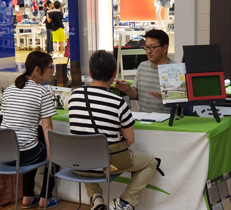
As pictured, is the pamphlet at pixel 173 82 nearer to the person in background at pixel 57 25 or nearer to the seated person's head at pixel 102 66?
the seated person's head at pixel 102 66

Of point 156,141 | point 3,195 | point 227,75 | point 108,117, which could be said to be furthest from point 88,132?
point 227,75

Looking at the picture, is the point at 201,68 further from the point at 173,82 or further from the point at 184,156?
the point at 184,156

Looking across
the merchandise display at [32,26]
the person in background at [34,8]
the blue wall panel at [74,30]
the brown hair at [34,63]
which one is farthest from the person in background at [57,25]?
the brown hair at [34,63]

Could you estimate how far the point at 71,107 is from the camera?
243 cm

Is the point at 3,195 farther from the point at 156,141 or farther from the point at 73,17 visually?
the point at 73,17

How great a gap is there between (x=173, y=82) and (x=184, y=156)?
1.60 feet

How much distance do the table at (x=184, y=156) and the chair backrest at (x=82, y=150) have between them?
1.52ft

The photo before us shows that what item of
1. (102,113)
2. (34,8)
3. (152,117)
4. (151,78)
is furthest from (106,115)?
(34,8)

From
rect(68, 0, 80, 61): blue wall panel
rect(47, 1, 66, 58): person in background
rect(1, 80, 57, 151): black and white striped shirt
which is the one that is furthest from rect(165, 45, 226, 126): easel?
rect(47, 1, 66, 58): person in background

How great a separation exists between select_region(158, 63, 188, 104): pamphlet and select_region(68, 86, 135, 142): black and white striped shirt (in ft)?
1.18

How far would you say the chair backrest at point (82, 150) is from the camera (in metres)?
2.28

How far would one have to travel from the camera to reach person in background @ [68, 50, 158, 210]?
2.34 meters

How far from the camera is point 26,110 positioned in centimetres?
271

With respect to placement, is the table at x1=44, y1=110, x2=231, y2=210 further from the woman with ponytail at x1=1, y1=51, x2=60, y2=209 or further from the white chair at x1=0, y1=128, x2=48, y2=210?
the white chair at x1=0, y1=128, x2=48, y2=210
